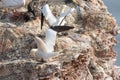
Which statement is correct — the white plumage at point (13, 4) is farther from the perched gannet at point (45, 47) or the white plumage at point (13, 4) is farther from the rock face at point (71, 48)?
the perched gannet at point (45, 47)

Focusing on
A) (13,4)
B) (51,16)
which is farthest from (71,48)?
(13,4)

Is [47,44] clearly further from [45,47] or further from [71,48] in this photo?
[71,48]

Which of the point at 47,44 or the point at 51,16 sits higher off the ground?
the point at 51,16

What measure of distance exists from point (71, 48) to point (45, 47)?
1.78 ft

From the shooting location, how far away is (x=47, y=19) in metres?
14.3

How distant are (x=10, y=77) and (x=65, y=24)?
8.51ft

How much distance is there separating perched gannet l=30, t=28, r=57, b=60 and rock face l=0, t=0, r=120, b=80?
15 cm

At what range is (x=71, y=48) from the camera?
13109 millimetres

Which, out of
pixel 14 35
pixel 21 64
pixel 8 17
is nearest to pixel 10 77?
pixel 21 64

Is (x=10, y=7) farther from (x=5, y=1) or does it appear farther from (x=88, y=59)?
(x=88, y=59)

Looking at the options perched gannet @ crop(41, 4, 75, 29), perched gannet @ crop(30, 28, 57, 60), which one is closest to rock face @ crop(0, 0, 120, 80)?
perched gannet @ crop(30, 28, 57, 60)

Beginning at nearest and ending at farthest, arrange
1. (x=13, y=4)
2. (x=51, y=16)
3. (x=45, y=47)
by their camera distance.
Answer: (x=45, y=47)
(x=51, y=16)
(x=13, y=4)

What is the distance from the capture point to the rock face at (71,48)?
1246cm

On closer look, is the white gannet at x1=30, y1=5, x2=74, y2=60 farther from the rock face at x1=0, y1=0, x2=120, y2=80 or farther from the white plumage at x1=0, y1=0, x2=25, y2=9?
the white plumage at x1=0, y1=0, x2=25, y2=9
